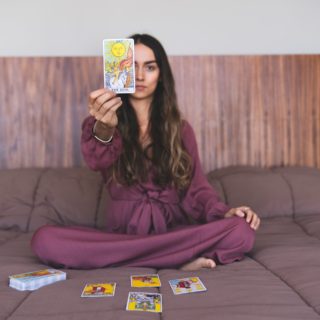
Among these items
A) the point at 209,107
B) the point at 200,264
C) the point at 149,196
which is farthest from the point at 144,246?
the point at 209,107

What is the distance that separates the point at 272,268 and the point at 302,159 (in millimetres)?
1320

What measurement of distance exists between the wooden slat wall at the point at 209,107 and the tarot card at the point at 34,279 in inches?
48.0

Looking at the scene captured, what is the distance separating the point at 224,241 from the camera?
145cm

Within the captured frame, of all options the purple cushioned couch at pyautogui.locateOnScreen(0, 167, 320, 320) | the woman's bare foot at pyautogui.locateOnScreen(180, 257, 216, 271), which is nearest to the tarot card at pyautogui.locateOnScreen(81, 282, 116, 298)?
the purple cushioned couch at pyautogui.locateOnScreen(0, 167, 320, 320)

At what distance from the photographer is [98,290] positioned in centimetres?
113

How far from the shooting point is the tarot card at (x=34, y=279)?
1163 millimetres

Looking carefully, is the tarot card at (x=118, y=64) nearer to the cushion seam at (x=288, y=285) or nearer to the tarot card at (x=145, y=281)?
the tarot card at (x=145, y=281)

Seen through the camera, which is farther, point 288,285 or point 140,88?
point 140,88

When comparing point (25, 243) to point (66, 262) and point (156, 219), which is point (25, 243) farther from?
point (156, 219)

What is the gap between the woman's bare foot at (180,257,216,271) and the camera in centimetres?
140

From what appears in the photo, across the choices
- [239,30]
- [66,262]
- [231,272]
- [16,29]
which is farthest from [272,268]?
[16,29]

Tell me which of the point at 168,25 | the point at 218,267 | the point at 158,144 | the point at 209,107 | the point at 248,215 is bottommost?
the point at 218,267

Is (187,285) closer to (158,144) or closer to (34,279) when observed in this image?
(34,279)

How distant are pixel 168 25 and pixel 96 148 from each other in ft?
4.02
